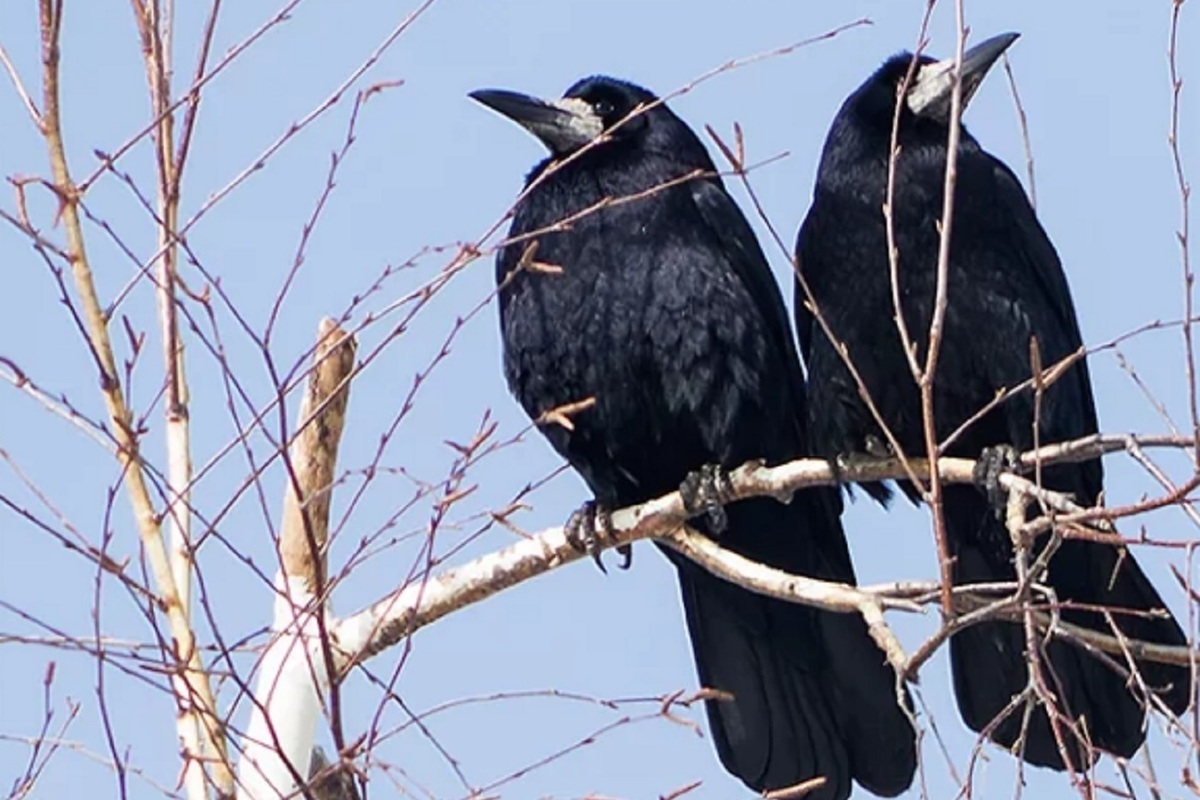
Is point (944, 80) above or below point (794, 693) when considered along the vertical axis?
above

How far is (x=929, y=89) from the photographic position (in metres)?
6.31

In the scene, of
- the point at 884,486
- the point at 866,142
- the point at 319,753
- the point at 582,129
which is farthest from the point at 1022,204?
the point at 319,753

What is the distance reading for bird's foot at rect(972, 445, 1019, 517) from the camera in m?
5.12

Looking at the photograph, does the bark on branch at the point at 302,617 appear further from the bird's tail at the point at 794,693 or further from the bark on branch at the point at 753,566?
the bird's tail at the point at 794,693

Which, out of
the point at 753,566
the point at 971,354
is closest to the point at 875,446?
the point at 971,354

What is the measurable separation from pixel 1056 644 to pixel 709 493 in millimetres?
1025

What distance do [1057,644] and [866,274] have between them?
1.09 meters

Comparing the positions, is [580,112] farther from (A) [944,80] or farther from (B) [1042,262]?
(B) [1042,262]

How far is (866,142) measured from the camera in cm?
621

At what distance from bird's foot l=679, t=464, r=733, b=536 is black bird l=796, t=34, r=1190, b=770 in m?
0.30

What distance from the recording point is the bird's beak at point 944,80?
6.29 m

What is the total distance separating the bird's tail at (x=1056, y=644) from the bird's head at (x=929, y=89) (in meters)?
1.07

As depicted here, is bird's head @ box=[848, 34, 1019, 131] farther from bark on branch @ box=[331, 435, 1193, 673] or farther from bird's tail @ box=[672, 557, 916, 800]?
bird's tail @ box=[672, 557, 916, 800]

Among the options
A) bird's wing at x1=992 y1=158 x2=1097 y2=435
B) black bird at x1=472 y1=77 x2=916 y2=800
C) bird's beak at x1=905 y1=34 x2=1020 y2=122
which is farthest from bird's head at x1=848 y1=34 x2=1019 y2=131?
black bird at x1=472 y1=77 x2=916 y2=800
